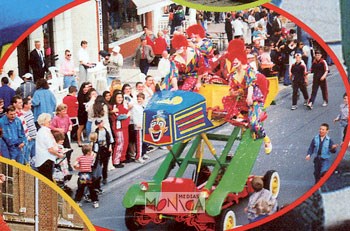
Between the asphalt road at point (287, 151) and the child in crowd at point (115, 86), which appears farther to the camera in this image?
the child in crowd at point (115, 86)

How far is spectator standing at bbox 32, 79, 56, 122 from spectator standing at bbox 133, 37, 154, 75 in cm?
51

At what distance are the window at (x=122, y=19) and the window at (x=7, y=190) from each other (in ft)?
3.09

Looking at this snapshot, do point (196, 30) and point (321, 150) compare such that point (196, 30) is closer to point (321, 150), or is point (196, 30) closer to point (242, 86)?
point (242, 86)

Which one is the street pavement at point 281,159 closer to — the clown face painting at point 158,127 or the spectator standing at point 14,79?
the clown face painting at point 158,127

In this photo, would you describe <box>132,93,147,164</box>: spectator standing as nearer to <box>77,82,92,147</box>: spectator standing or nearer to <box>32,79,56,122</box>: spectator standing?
<box>77,82,92,147</box>: spectator standing

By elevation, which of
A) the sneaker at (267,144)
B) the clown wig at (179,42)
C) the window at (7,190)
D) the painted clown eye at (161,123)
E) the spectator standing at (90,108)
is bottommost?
the window at (7,190)

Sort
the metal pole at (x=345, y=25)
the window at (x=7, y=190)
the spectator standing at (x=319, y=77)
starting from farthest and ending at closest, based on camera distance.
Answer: the window at (x=7, y=190) < the spectator standing at (x=319, y=77) < the metal pole at (x=345, y=25)

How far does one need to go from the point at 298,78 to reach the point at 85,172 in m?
1.31

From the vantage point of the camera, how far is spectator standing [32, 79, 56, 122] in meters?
4.77

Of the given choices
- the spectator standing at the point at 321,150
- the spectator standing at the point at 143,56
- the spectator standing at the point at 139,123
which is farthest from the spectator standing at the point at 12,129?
the spectator standing at the point at 321,150

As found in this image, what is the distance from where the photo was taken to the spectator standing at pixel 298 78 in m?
4.68


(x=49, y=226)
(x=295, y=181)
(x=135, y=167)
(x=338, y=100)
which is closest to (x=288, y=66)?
(x=338, y=100)

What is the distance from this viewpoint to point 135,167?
15.8 ft

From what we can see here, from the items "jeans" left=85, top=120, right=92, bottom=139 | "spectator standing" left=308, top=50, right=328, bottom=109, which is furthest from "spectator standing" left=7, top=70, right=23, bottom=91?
"spectator standing" left=308, top=50, right=328, bottom=109
